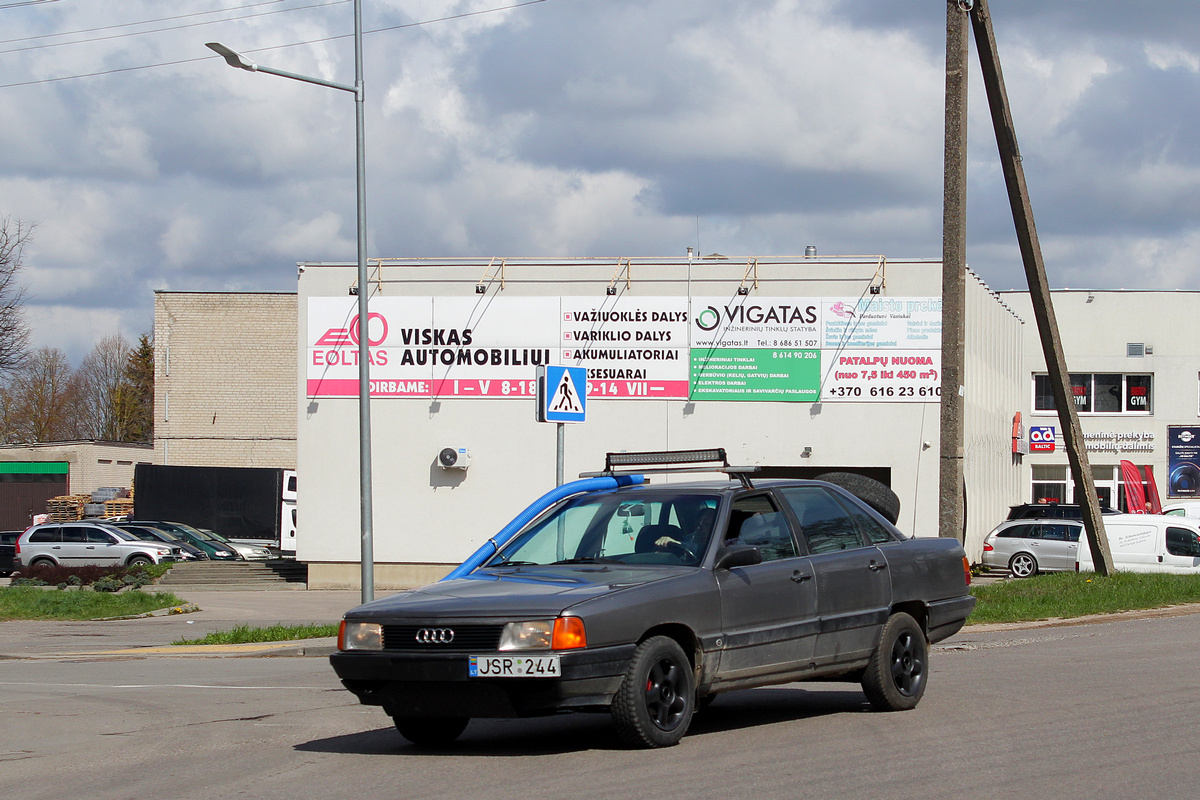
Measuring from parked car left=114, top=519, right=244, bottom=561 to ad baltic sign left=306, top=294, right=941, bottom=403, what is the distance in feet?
29.5

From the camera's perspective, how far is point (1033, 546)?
29578 mm

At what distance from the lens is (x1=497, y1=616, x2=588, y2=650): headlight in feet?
21.9

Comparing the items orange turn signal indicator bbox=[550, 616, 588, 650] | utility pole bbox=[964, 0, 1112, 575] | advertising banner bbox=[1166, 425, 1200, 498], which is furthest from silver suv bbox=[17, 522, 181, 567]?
advertising banner bbox=[1166, 425, 1200, 498]

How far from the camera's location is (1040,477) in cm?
4912

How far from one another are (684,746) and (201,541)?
104 ft

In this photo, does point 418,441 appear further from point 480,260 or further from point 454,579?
point 454,579

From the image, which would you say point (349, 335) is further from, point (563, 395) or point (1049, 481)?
point (1049, 481)

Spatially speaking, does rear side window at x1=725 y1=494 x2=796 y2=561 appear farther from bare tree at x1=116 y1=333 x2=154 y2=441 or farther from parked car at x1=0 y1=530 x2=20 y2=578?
bare tree at x1=116 y1=333 x2=154 y2=441

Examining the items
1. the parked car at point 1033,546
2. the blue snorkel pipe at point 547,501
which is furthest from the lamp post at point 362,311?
the parked car at point 1033,546

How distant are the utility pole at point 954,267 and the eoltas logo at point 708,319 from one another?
34.9 ft

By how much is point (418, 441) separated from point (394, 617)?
22327mm

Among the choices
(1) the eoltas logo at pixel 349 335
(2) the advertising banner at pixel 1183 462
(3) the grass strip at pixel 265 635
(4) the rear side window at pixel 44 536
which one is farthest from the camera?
(2) the advertising banner at pixel 1183 462

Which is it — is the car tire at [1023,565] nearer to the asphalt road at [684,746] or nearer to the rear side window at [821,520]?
the asphalt road at [684,746]

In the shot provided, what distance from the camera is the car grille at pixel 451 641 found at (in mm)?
6777
